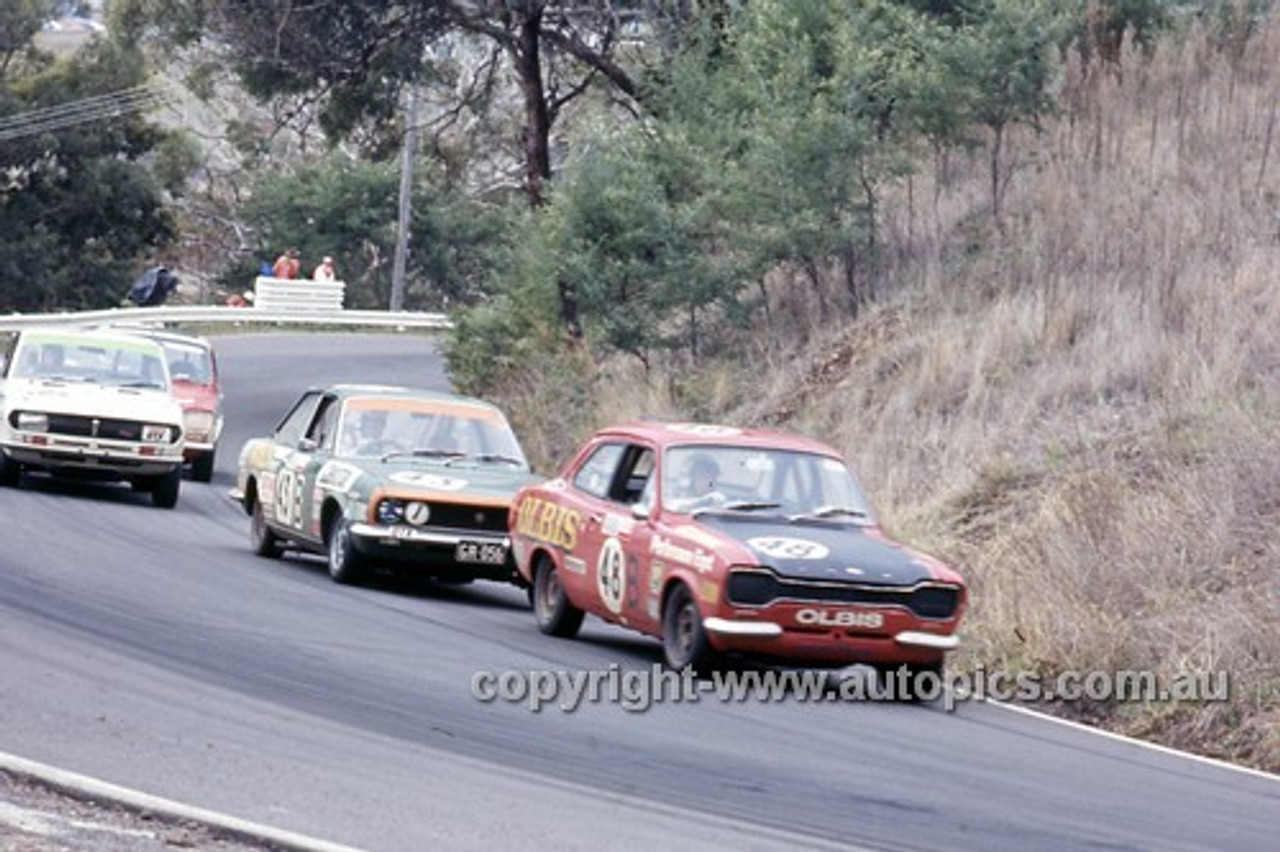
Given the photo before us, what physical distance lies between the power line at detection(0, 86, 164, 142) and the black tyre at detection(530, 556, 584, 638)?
5077 centimetres

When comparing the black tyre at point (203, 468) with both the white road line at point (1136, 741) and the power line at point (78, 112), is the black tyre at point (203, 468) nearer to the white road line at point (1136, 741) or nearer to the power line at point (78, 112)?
the white road line at point (1136, 741)

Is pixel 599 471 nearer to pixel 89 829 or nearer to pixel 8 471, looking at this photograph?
pixel 89 829

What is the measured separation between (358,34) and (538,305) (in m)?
8.76

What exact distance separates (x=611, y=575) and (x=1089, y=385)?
720 centimetres

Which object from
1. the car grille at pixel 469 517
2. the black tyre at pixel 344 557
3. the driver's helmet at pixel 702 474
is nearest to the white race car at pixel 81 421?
the black tyre at pixel 344 557

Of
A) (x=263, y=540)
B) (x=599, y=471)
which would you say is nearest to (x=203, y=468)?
(x=263, y=540)

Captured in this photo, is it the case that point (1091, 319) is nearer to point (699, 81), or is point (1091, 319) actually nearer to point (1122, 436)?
point (1122, 436)

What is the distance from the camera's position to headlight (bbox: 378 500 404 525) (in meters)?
17.6

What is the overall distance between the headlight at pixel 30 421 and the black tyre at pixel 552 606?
28.2ft

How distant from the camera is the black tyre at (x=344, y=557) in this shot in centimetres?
1788

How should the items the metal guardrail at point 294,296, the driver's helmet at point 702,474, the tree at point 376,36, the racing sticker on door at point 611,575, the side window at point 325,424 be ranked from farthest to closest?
the metal guardrail at point 294,296 → the tree at point 376,36 → the side window at point 325,424 → the driver's helmet at point 702,474 → the racing sticker on door at point 611,575

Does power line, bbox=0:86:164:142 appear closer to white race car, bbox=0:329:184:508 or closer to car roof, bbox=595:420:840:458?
white race car, bbox=0:329:184:508

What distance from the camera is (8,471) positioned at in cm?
2336

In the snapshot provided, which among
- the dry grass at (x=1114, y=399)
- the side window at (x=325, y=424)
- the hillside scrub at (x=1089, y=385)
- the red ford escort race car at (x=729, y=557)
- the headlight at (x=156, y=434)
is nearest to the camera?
the red ford escort race car at (x=729, y=557)
